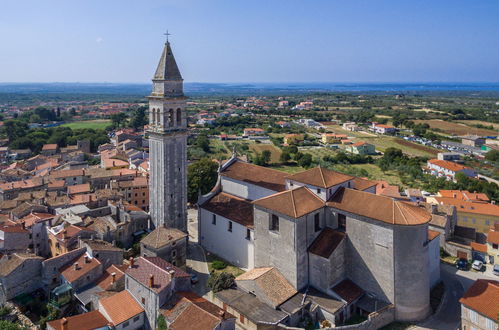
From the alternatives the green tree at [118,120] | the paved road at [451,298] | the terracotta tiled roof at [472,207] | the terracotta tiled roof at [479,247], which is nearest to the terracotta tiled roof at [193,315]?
the paved road at [451,298]

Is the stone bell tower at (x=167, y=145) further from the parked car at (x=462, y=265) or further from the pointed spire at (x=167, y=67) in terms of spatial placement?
the parked car at (x=462, y=265)

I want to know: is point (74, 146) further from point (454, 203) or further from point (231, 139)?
point (454, 203)

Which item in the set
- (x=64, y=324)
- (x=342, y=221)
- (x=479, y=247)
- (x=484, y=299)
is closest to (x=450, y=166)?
(x=479, y=247)

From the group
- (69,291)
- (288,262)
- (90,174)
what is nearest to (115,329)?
(69,291)

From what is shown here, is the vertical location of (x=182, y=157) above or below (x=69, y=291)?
above

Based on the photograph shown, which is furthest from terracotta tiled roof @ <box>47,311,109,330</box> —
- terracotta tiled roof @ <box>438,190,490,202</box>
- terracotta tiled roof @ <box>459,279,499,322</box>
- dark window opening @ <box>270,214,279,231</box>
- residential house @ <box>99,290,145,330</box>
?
terracotta tiled roof @ <box>438,190,490,202</box>

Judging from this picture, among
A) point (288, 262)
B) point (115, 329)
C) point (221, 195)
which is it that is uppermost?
point (221, 195)
